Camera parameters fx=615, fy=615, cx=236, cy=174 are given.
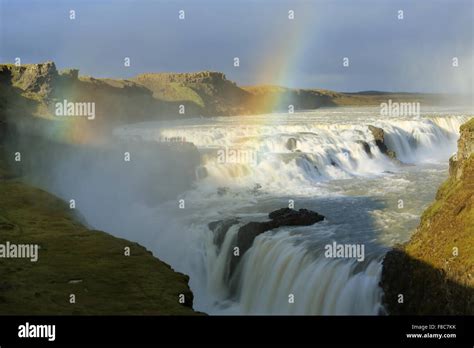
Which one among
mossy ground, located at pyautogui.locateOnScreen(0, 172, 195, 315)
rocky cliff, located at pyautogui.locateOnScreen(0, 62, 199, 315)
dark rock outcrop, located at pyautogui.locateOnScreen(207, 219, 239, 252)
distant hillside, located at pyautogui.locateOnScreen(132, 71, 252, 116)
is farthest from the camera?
distant hillside, located at pyautogui.locateOnScreen(132, 71, 252, 116)

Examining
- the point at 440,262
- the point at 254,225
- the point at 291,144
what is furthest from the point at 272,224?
the point at 291,144

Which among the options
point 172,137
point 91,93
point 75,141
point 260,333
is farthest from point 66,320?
point 91,93

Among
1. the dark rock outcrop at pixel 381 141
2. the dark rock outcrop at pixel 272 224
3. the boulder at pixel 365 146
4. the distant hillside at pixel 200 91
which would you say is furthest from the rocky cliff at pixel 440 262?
the distant hillside at pixel 200 91

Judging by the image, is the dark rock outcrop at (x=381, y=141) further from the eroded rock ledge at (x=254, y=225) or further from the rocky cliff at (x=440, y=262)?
the rocky cliff at (x=440, y=262)

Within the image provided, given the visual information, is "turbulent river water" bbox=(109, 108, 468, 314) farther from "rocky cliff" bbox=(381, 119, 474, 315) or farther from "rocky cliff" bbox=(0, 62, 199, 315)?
"rocky cliff" bbox=(0, 62, 199, 315)

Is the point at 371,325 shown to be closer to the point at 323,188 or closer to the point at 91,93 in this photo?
the point at 323,188

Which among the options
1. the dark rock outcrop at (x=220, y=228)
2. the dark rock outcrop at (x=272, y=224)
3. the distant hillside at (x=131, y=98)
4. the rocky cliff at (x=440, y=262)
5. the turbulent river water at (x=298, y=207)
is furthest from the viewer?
the distant hillside at (x=131, y=98)

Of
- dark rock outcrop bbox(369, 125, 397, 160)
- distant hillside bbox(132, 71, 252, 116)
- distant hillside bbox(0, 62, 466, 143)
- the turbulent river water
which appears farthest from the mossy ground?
distant hillside bbox(132, 71, 252, 116)
